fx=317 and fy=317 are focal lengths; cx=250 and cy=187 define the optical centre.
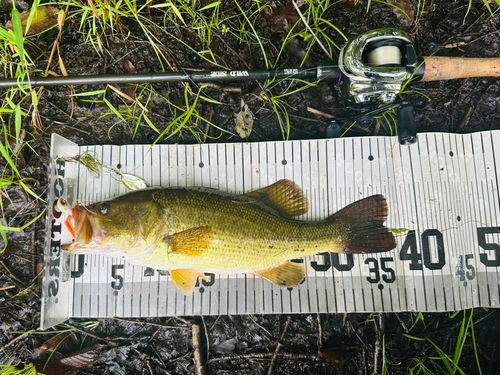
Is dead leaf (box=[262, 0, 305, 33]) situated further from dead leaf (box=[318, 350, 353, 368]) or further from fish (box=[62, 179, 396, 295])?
dead leaf (box=[318, 350, 353, 368])

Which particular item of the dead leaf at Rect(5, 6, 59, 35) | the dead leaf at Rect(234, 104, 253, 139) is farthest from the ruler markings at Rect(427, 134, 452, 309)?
the dead leaf at Rect(5, 6, 59, 35)

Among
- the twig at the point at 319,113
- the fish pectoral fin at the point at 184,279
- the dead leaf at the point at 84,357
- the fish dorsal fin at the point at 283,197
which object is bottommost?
the dead leaf at the point at 84,357

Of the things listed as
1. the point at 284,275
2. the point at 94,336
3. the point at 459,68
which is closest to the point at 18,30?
the point at 94,336

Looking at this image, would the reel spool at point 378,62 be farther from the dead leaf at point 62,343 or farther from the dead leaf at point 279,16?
the dead leaf at point 62,343

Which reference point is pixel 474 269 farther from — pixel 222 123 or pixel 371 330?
pixel 222 123

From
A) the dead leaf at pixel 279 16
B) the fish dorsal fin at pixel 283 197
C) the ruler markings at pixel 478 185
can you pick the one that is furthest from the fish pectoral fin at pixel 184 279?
the ruler markings at pixel 478 185

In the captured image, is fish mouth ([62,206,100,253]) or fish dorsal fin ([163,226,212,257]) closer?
fish mouth ([62,206,100,253])
